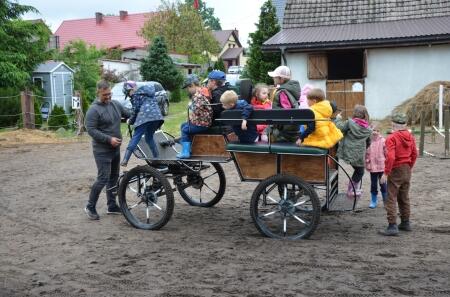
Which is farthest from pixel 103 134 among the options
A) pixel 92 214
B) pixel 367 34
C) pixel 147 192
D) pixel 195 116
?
pixel 367 34

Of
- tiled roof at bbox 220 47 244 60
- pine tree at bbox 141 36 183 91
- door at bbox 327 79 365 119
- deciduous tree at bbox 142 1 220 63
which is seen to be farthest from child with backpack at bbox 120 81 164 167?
tiled roof at bbox 220 47 244 60

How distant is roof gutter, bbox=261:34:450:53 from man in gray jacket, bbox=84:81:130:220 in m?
13.5

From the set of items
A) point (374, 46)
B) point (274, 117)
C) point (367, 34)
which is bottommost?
point (274, 117)

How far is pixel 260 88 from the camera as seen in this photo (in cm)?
713

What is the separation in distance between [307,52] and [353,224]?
14.4 m

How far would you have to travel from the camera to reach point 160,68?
37906mm

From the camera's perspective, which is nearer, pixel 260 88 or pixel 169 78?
pixel 260 88

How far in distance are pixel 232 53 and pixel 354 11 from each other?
65.9 metres

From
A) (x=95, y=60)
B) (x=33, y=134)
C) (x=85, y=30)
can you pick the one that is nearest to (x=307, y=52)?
(x=33, y=134)

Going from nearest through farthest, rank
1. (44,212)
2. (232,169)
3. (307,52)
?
(44,212)
(232,169)
(307,52)

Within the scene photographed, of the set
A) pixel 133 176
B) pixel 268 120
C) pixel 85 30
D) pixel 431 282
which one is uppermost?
pixel 85 30

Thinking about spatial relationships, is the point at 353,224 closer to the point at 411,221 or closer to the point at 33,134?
the point at 411,221

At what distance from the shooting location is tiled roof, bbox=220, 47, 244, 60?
85.5 metres

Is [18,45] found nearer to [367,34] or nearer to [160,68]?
[160,68]
